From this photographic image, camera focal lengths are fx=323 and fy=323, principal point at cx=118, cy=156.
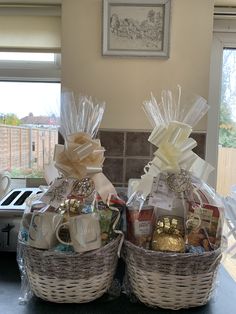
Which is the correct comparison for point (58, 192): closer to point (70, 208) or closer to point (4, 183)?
point (70, 208)

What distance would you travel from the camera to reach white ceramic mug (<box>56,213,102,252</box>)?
1.98 ft

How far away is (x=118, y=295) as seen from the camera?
2.27ft

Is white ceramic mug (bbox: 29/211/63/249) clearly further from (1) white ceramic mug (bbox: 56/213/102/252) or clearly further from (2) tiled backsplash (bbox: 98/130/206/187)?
(2) tiled backsplash (bbox: 98/130/206/187)

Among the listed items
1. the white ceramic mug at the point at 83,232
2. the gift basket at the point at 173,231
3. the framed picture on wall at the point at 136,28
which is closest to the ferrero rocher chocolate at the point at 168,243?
the gift basket at the point at 173,231

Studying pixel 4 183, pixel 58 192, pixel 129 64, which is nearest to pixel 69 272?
pixel 58 192

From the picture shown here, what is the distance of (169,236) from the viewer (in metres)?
0.62

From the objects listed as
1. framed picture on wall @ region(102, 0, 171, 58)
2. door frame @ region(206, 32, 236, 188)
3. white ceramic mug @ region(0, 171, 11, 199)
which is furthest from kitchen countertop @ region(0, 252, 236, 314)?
framed picture on wall @ region(102, 0, 171, 58)

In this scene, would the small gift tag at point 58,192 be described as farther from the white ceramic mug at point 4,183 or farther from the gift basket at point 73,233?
the white ceramic mug at point 4,183

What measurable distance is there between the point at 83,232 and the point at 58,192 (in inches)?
3.7

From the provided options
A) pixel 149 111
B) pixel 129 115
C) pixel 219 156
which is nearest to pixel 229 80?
pixel 219 156

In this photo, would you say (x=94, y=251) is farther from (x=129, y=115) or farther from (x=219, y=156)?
(x=219, y=156)

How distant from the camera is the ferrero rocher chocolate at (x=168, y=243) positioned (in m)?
0.61

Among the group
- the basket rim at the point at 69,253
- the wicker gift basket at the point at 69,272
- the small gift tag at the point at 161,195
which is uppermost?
the small gift tag at the point at 161,195

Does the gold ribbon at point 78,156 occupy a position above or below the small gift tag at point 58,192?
above
